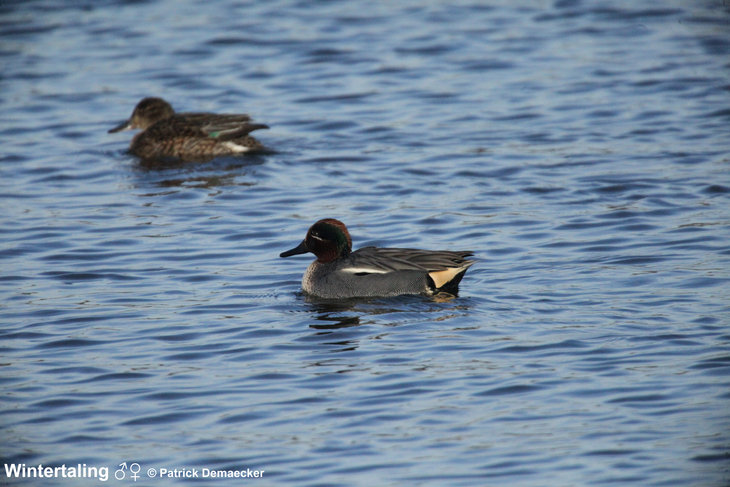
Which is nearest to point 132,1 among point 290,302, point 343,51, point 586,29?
point 343,51

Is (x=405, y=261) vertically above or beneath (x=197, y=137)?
beneath

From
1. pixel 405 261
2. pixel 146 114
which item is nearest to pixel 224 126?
pixel 146 114

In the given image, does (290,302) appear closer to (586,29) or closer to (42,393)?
(42,393)

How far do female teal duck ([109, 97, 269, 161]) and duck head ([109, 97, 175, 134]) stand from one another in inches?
17.8

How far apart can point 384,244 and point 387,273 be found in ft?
5.37

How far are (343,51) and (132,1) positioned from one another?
5605 mm

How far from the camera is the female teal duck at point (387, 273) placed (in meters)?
9.41

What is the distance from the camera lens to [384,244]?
36.6 ft

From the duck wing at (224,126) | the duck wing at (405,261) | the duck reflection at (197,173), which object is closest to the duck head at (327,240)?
the duck wing at (405,261)

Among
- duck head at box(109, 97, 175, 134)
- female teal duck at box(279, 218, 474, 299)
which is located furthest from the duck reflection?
female teal duck at box(279, 218, 474, 299)

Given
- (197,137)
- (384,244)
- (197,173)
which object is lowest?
(384,244)

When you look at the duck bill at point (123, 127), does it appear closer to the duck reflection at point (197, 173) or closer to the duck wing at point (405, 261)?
the duck reflection at point (197, 173)

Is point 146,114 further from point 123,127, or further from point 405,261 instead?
point 405,261

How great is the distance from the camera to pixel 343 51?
20094mm
